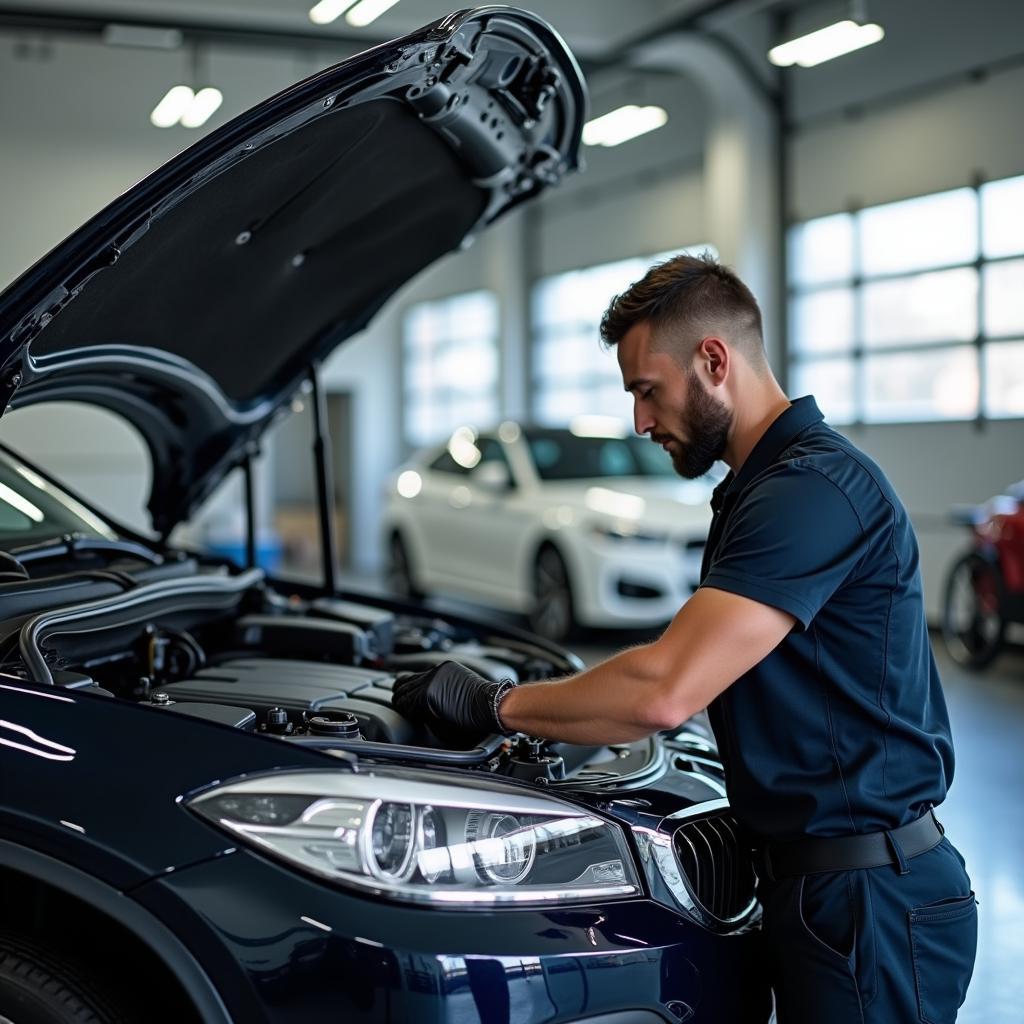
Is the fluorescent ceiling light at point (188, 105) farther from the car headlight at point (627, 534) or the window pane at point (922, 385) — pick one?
the window pane at point (922, 385)

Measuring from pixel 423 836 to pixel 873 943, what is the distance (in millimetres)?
610

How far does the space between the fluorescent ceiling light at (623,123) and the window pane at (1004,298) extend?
3.14 m

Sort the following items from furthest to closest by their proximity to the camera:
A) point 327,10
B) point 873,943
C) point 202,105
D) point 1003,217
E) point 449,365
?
point 449,365 → point 202,105 → point 1003,217 → point 327,10 → point 873,943

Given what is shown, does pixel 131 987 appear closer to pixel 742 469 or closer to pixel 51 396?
pixel 742 469

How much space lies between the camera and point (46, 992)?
149 cm

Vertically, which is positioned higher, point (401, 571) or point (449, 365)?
point (449, 365)

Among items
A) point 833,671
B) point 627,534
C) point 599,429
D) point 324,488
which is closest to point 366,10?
point 599,429

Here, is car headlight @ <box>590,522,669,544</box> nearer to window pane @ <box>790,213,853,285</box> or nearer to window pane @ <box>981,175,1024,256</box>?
window pane @ <box>981,175,1024,256</box>

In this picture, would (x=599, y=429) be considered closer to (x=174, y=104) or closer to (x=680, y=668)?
(x=174, y=104)

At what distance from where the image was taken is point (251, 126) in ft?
5.88

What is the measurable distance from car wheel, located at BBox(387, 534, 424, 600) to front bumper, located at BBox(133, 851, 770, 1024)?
8.31 m

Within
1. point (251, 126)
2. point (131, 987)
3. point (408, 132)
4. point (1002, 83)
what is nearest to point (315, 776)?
point (131, 987)

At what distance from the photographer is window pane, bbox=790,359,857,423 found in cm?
1070

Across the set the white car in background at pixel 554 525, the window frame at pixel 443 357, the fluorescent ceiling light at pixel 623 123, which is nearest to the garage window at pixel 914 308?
the fluorescent ceiling light at pixel 623 123
